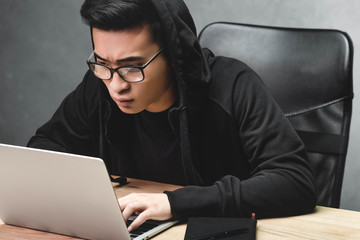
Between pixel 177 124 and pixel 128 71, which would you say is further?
pixel 177 124

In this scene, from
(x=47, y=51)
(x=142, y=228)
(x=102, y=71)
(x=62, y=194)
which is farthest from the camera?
(x=47, y=51)

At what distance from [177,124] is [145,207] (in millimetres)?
382

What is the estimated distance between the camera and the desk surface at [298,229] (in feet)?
3.45

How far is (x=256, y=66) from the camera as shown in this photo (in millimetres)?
1593

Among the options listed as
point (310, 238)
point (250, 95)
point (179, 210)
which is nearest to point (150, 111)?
point (250, 95)

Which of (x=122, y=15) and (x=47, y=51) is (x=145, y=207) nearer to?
(x=122, y=15)

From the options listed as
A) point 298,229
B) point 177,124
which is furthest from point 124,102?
point 298,229

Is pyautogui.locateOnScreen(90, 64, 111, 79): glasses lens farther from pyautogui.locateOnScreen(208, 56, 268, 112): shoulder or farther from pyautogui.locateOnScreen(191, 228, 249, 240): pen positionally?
pyautogui.locateOnScreen(191, 228, 249, 240): pen

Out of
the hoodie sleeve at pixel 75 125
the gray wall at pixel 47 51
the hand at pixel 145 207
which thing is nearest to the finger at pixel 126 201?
the hand at pixel 145 207

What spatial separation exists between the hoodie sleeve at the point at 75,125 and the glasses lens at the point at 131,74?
13.4 inches

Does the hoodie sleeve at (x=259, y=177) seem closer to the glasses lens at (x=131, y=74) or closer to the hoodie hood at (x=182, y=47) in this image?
the hoodie hood at (x=182, y=47)

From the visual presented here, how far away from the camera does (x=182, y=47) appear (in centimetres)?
133

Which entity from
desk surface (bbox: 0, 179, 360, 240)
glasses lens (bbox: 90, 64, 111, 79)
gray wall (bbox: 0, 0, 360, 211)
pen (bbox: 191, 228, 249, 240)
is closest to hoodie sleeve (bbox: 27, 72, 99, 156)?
glasses lens (bbox: 90, 64, 111, 79)

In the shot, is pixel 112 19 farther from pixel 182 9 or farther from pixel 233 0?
pixel 233 0
